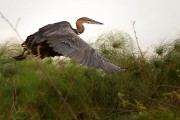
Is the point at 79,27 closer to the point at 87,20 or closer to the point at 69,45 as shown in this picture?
the point at 87,20

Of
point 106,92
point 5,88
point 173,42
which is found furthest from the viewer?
point 173,42

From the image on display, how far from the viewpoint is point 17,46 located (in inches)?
348

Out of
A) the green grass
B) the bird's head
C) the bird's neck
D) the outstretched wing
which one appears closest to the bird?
the outstretched wing

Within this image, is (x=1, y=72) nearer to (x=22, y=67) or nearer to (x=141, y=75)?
(x=22, y=67)

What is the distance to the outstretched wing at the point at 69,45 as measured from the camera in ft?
15.7

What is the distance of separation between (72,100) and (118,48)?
1.95 m

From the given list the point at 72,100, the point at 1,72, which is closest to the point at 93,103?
the point at 72,100

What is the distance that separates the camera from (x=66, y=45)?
5223mm

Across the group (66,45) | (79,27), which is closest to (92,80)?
(79,27)

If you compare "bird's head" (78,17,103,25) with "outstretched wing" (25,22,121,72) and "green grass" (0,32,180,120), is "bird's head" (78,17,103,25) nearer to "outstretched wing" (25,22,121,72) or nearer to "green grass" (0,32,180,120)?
"green grass" (0,32,180,120)

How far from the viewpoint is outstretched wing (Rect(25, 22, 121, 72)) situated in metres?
4.80

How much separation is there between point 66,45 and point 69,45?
0.13ft

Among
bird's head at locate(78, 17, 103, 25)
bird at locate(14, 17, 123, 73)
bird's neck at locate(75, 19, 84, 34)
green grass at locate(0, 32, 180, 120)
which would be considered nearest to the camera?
bird at locate(14, 17, 123, 73)

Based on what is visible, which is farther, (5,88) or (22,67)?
(22,67)
